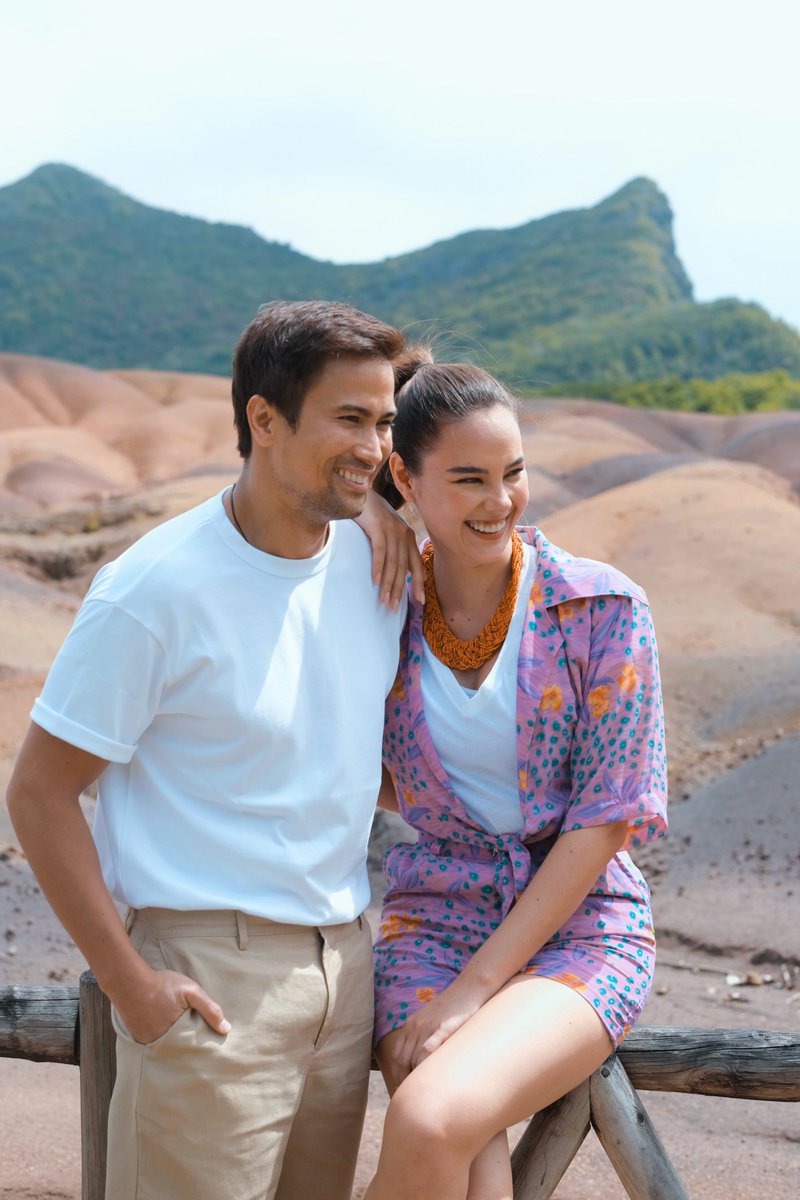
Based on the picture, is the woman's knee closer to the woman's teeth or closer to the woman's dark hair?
the woman's teeth

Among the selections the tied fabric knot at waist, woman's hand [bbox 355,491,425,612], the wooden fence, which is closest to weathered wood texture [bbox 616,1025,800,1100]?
the wooden fence

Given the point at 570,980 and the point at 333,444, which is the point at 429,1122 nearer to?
the point at 570,980

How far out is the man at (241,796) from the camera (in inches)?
80.1

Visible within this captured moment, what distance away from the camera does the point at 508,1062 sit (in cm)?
204

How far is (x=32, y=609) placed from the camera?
13148 millimetres

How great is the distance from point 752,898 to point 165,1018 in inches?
210

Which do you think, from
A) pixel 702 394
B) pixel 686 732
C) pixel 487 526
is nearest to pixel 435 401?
pixel 487 526

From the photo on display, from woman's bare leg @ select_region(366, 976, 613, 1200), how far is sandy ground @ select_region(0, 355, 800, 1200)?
114 cm

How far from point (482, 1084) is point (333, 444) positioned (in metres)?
1.06

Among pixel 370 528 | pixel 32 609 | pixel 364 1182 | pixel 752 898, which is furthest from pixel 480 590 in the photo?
pixel 32 609

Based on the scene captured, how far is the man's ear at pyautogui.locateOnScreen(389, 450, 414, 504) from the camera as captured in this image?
2.57 meters

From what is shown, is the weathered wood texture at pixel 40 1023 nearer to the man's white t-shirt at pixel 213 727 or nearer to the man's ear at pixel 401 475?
the man's white t-shirt at pixel 213 727

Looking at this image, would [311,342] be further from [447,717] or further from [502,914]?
[502,914]

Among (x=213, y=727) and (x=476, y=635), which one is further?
(x=476, y=635)
